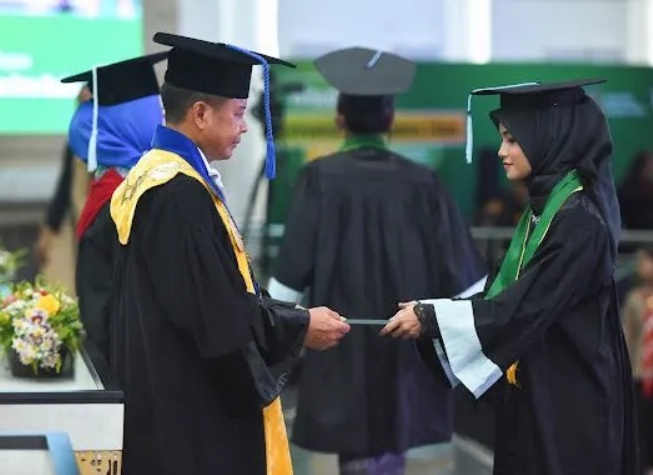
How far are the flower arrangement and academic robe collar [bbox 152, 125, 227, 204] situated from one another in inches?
28.3

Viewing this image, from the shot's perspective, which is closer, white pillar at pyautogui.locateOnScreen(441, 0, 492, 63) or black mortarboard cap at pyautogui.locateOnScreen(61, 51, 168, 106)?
black mortarboard cap at pyautogui.locateOnScreen(61, 51, 168, 106)

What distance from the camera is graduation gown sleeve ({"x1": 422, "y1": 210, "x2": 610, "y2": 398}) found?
11.2ft

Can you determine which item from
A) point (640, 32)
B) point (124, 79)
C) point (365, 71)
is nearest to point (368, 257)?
point (365, 71)

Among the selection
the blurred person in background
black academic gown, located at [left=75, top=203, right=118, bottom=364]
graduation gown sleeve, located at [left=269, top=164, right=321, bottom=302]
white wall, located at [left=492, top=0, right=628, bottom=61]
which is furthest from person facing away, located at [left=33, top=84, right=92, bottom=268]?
white wall, located at [left=492, top=0, right=628, bottom=61]

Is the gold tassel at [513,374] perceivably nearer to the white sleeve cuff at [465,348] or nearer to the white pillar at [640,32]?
the white sleeve cuff at [465,348]

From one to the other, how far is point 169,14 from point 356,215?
226 centimetres

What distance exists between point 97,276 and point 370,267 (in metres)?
1.30

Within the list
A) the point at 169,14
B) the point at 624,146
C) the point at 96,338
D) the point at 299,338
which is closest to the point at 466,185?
the point at 624,146

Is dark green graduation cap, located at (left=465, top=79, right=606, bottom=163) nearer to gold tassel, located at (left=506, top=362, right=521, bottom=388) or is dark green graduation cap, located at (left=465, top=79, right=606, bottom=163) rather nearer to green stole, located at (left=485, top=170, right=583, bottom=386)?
green stole, located at (left=485, top=170, right=583, bottom=386)

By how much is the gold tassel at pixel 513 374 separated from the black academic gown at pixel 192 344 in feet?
2.09

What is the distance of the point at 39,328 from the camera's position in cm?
366

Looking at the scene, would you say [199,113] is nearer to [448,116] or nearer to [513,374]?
[513,374]

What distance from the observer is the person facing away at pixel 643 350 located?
20.0ft

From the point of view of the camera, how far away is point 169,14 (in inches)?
271
